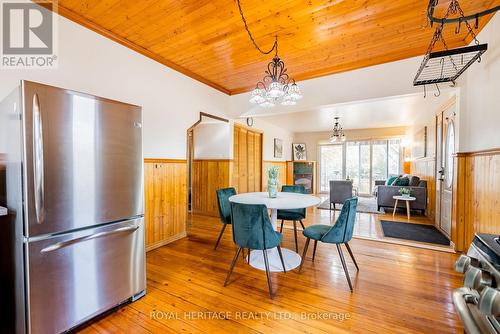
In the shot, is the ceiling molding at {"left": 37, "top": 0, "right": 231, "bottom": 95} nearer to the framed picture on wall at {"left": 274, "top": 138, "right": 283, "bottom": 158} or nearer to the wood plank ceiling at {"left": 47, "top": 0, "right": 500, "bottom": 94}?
the wood plank ceiling at {"left": 47, "top": 0, "right": 500, "bottom": 94}

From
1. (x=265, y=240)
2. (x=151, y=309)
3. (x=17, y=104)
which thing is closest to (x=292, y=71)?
(x=265, y=240)

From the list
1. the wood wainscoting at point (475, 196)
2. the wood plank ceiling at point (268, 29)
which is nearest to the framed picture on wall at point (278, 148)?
the wood plank ceiling at point (268, 29)

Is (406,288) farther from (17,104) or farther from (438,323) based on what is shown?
(17,104)

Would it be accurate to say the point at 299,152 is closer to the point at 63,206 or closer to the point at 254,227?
the point at 254,227

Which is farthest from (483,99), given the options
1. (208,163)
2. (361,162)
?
(361,162)

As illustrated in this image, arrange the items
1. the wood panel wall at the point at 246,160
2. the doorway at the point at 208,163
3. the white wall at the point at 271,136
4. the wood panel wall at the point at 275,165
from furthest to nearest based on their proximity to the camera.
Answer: the wood panel wall at the point at 275,165 → the white wall at the point at 271,136 → the wood panel wall at the point at 246,160 → the doorway at the point at 208,163

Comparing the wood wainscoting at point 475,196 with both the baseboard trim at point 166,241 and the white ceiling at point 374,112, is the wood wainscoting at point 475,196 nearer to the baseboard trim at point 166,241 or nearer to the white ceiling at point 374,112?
the white ceiling at point 374,112

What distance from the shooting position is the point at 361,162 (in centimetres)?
834

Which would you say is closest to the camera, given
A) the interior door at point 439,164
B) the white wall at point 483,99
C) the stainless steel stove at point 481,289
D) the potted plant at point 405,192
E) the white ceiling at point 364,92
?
the stainless steel stove at point 481,289

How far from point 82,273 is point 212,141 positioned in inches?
139

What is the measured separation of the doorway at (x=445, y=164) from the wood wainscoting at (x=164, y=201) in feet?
13.0

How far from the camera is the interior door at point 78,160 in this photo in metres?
1.31

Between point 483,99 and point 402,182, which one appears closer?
point 483,99

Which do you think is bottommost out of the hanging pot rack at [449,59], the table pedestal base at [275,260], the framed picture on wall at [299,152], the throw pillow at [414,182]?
the table pedestal base at [275,260]
